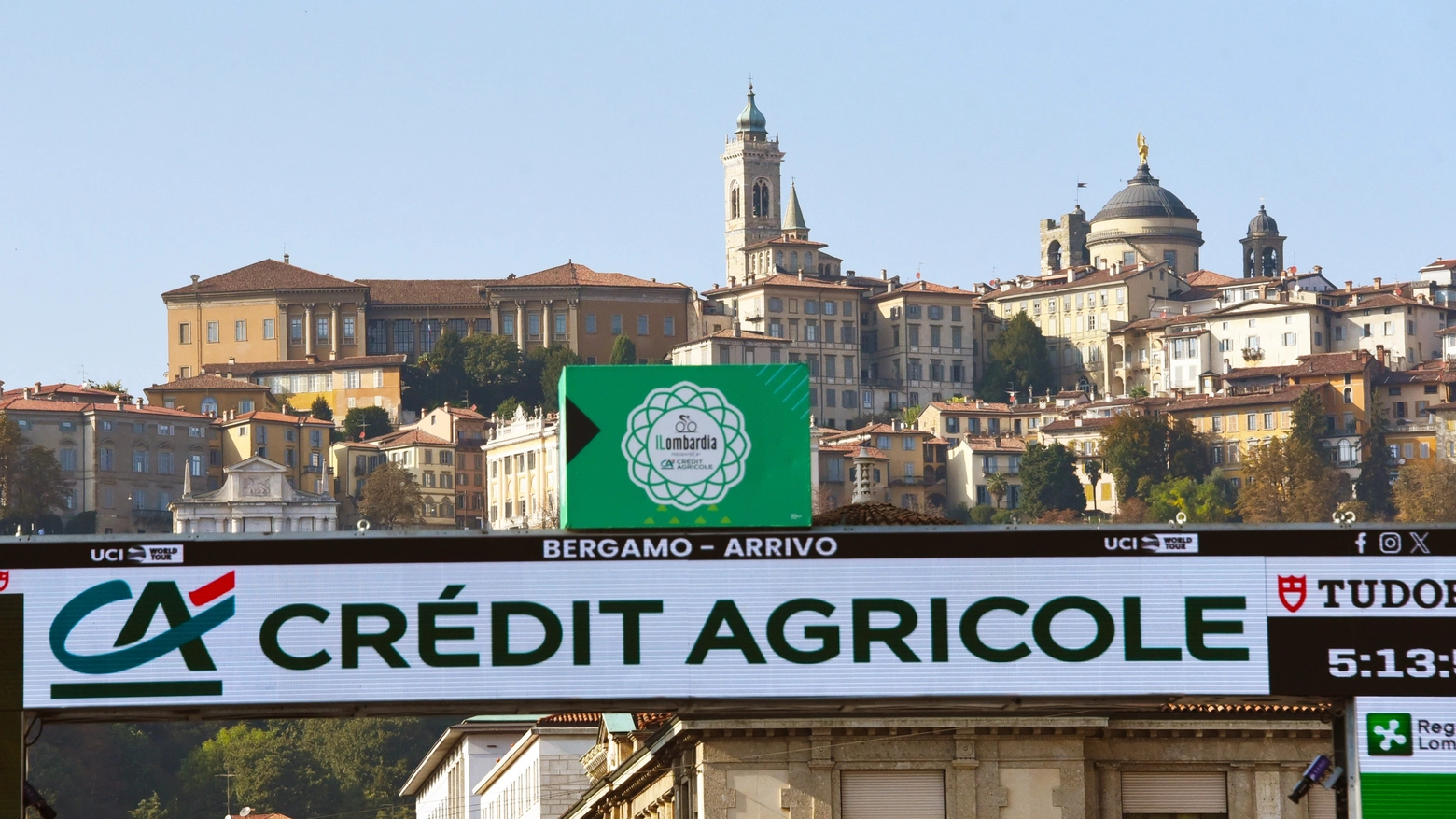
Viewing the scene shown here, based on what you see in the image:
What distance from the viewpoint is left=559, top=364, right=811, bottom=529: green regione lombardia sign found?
20.9 meters

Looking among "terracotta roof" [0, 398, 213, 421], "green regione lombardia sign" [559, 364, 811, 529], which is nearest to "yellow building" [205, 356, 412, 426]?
"terracotta roof" [0, 398, 213, 421]

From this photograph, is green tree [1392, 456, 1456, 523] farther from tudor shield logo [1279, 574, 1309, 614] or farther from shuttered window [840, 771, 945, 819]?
tudor shield logo [1279, 574, 1309, 614]

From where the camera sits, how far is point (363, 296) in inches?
7367

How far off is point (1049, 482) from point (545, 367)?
3664 centimetres

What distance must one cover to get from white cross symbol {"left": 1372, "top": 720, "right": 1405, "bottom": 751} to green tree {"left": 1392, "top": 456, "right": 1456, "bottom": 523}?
135 m

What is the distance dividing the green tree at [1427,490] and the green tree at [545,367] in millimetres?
54639

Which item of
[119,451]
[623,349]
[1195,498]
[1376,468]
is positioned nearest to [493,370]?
[623,349]

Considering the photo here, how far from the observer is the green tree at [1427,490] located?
15588 cm

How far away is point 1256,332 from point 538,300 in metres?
49.2

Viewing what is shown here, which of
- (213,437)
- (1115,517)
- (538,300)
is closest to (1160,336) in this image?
(1115,517)

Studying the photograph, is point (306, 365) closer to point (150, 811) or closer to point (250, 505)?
point (250, 505)

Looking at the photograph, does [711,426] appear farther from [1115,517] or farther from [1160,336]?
[1160,336]

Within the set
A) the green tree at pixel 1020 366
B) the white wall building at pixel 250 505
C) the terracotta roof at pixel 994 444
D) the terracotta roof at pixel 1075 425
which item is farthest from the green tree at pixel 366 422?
the terracotta roof at pixel 1075 425

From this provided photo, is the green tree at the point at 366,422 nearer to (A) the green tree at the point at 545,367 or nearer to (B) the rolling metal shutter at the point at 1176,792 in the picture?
(A) the green tree at the point at 545,367
